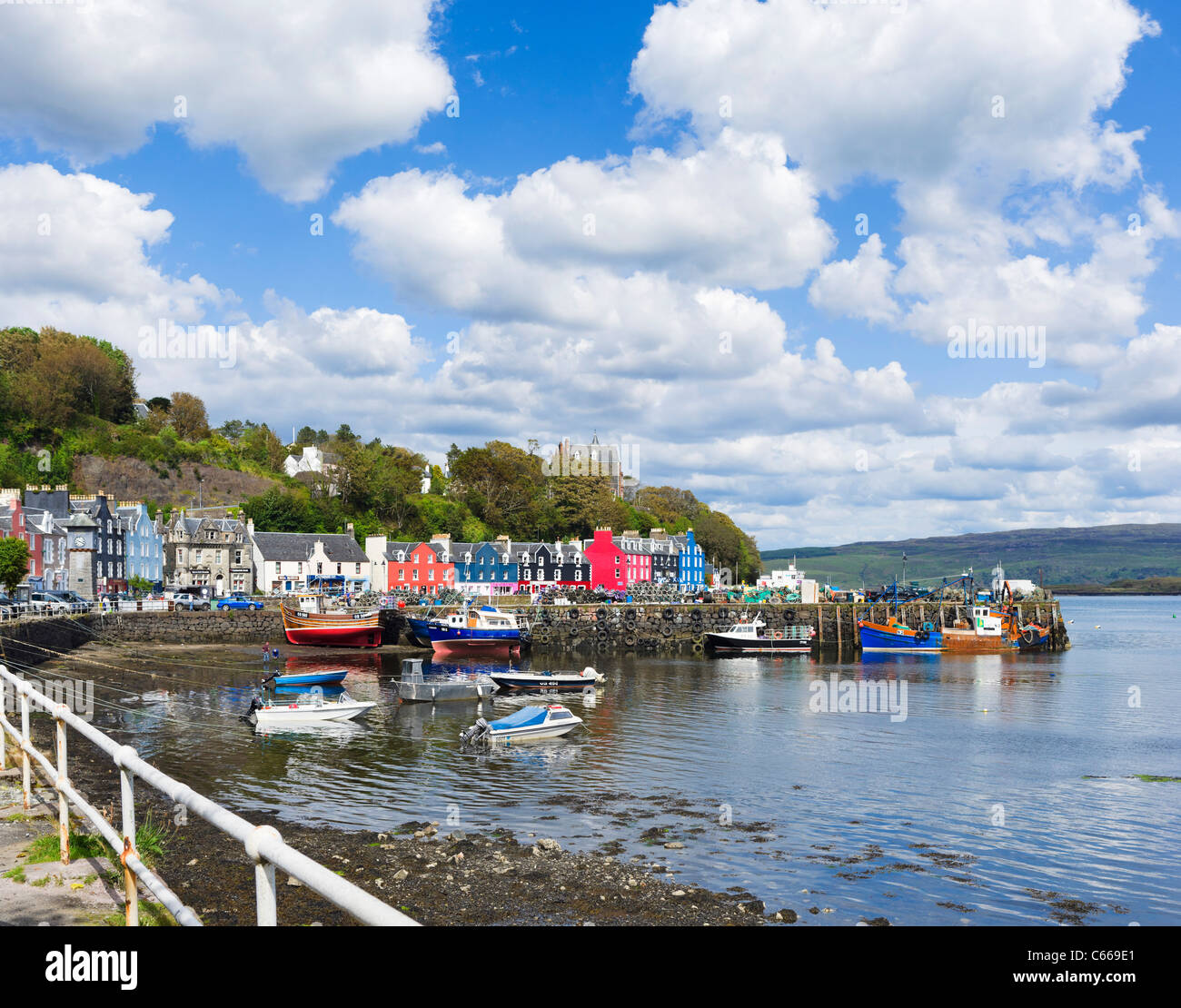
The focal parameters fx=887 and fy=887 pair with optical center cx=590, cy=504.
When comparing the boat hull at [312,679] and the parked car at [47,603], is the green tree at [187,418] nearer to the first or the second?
the parked car at [47,603]

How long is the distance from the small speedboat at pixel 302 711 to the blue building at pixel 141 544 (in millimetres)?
66593

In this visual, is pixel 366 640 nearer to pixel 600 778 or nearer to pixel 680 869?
pixel 600 778

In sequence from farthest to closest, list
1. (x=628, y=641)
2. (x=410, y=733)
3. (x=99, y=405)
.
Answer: (x=99, y=405)
(x=628, y=641)
(x=410, y=733)

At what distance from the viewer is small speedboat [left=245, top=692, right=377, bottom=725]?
35.5 m

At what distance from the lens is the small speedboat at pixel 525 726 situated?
112 ft

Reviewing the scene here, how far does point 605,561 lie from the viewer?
12656 centimetres

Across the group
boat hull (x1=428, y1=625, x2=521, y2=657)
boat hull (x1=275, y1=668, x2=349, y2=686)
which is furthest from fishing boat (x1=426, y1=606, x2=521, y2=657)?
boat hull (x1=275, y1=668, x2=349, y2=686)

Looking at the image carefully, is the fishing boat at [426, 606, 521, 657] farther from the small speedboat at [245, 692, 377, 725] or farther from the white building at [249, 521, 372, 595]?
the small speedboat at [245, 692, 377, 725]

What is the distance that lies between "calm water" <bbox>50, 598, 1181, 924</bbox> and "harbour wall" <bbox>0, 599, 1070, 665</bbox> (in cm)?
2432

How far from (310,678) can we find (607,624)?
1645 inches

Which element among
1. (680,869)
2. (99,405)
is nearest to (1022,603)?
(680,869)
